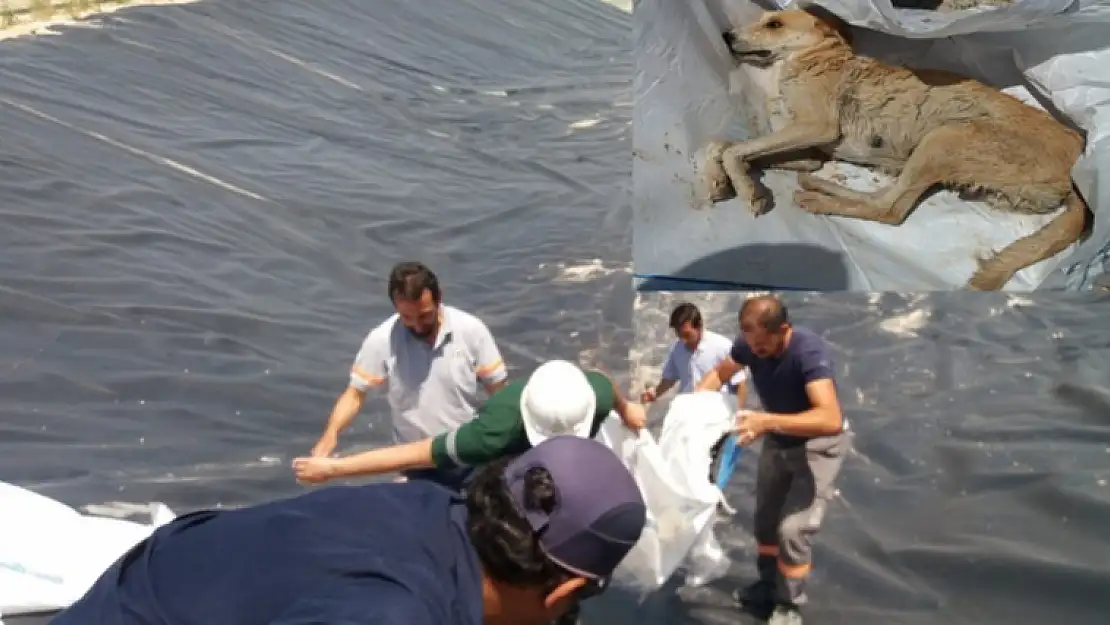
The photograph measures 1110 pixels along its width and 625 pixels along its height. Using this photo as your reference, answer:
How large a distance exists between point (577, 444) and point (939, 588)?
229cm

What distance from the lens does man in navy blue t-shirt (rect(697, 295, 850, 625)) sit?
3.15 meters

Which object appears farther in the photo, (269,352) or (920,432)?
(269,352)

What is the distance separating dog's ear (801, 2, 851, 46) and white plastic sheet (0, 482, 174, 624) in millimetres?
2424

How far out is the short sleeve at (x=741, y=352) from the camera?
11.2ft

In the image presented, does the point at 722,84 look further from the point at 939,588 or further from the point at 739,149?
the point at 939,588

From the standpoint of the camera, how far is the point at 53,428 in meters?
3.93

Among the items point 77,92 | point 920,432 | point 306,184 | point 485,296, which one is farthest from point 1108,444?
point 77,92

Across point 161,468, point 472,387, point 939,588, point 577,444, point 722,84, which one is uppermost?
point 722,84

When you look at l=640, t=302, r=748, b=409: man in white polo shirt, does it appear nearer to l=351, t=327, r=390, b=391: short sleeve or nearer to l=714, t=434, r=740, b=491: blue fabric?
l=714, t=434, r=740, b=491: blue fabric

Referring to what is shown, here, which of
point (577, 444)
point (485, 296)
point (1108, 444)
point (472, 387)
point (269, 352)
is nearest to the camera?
point (577, 444)

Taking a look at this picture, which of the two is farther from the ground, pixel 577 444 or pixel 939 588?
pixel 577 444

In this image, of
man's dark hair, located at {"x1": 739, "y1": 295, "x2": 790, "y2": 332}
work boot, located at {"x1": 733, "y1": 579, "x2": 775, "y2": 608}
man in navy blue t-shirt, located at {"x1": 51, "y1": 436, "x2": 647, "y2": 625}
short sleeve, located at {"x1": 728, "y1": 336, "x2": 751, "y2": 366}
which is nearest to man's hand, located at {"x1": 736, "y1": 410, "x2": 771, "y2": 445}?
man's dark hair, located at {"x1": 739, "y1": 295, "x2": 790, "y2": 332}

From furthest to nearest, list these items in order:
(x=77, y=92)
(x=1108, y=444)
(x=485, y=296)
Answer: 1. (x=77, y=92)
2. (x=485, y=296)
3. (x=1108, y=444)

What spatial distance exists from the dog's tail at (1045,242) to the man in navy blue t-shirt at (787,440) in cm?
87
